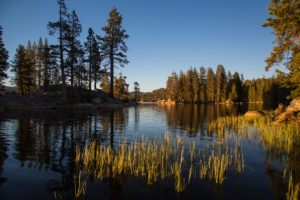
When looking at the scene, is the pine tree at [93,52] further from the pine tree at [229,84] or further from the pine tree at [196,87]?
the pine tree at [229,84]

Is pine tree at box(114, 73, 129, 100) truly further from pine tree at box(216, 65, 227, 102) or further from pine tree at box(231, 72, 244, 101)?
pine tree at box(231, 72, 244, 101)

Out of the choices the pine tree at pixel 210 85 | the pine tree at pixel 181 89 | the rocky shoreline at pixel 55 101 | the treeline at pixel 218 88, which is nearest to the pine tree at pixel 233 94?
the treeline at pixel 218 88

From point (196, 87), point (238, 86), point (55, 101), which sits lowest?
point (55, 101)

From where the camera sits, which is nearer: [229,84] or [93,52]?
[93,52]

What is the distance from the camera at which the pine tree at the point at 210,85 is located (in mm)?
94188

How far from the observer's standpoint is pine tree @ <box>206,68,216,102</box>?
309 ft

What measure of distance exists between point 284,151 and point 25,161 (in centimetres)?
1130

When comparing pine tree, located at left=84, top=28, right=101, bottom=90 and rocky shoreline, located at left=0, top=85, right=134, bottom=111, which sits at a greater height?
pine tree, located at left=84, top=28, right=101, bottom=90

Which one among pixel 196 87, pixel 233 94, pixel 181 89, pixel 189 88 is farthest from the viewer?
pixel 181 89

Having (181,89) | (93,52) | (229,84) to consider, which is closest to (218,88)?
(229,84)

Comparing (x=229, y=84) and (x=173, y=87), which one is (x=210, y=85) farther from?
(x=173, y=87)

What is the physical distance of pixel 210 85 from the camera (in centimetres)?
9469

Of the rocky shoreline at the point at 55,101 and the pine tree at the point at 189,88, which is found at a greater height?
the pine tree at the point at 189,88

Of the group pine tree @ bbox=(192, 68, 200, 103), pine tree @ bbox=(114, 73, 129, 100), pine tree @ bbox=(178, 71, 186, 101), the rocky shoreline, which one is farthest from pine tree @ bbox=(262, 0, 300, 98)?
pine tree @ bbox=(178, 71, 186, 101)
